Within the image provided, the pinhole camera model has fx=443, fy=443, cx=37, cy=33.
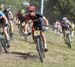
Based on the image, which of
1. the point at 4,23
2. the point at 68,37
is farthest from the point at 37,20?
the point at 68,37

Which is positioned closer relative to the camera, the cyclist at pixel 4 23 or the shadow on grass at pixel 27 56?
the shadow on grass at pixel 27 56

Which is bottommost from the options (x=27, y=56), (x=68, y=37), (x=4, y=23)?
(x=68, y=37)

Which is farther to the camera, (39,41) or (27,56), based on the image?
(27,56)

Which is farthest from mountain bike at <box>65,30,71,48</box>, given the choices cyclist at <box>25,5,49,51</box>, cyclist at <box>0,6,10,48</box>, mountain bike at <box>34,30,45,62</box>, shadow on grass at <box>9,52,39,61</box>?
mountain bike at <box>34,30,45,62</box>

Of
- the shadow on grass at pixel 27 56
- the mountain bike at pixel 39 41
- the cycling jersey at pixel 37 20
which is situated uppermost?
the cycling jersey at pixel 37 20

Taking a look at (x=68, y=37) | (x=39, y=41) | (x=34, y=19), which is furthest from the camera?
(x=68, y=37)

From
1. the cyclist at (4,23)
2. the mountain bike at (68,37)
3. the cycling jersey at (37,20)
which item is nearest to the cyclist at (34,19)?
the cycling jersey at (37,20)

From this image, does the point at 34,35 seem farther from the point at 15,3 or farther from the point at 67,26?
the point at 15,3

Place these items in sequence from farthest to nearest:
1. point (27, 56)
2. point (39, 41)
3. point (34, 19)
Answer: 1. point (27, 56)
2. point (34, 19)
3. point (39, 41)

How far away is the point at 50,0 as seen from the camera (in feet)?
287

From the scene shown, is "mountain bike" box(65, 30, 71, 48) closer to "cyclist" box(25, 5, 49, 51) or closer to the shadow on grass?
the shadow on grass

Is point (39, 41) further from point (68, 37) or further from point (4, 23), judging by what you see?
point (68, 37)

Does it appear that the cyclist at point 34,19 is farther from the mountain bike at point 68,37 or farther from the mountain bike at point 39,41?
the mountain bike at point 68,37

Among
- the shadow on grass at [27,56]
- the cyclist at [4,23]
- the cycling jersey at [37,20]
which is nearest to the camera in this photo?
the cycling jersey at [37,20]
